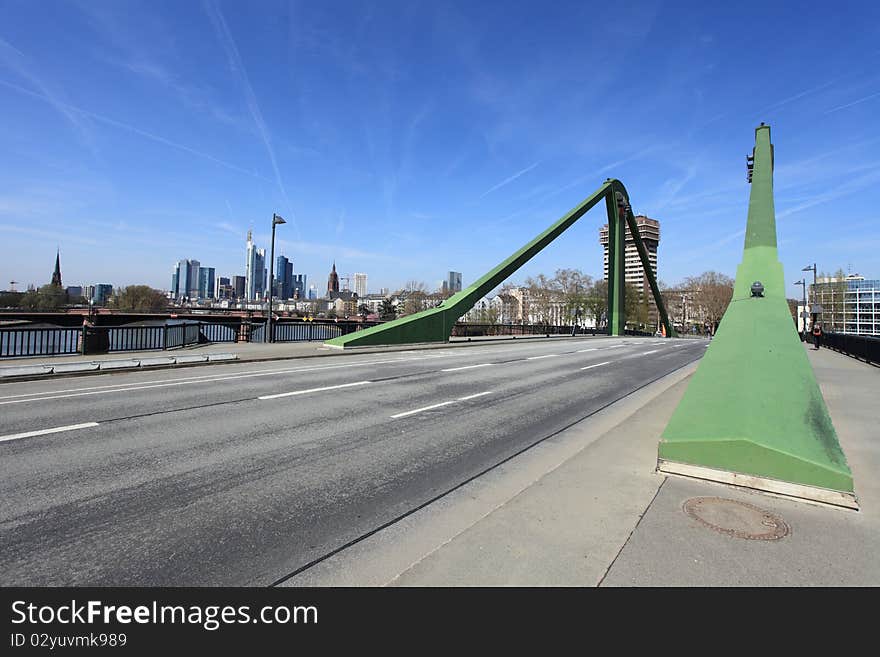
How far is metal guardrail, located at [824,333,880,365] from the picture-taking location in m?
19.1

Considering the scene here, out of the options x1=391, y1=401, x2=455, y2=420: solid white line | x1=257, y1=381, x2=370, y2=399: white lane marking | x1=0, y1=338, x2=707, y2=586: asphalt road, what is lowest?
x1=0, y1=338, x2=707, y2=586: asphalt road

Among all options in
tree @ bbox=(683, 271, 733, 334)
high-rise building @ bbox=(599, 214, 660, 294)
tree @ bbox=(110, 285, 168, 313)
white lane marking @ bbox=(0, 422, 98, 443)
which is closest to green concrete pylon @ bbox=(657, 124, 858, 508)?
white lane marking @ bbox=(0, 422, 98, 443)

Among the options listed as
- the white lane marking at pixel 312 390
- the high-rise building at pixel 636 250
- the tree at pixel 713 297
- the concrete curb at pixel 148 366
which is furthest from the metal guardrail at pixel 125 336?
the high-rise building at pixel 636 250

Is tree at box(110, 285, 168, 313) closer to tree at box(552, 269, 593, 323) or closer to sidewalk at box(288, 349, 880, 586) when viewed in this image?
tree at box(552, 269, 593, 323)

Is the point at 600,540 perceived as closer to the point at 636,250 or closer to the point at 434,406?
the point at 434,406

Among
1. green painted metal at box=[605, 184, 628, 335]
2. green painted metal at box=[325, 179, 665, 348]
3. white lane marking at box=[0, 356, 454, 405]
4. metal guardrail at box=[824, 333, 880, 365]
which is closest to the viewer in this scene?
white lane marking at box=[0, 356, 454, 405]

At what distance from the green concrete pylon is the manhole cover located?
61 centimetres

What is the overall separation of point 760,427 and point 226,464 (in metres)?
6.20

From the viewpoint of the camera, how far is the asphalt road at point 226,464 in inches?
132

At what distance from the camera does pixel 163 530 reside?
146 inches

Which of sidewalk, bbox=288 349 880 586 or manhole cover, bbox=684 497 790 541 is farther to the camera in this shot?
manhole cover, bbox=684 497 790 541

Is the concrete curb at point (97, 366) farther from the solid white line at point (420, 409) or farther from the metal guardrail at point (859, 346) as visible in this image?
the metal guardrail at point (859, 346)
